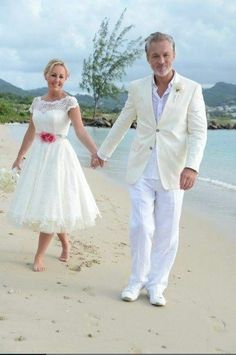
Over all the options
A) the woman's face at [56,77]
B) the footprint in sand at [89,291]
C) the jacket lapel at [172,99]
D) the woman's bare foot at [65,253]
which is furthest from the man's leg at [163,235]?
the woman's face at [56,77]

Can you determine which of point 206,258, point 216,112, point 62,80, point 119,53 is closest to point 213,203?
point 206,258

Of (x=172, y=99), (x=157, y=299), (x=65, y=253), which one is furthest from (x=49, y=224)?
(x=172, y=99)

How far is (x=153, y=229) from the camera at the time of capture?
5.02 metres

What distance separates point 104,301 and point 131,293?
0.22 meters

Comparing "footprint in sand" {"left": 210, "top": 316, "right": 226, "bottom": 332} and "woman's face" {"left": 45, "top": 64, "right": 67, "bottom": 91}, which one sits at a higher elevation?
"woman's face" {"left": 45, "top": 64, "right": 67, "bottom": 91}

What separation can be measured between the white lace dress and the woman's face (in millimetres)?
144

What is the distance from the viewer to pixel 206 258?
6.88m

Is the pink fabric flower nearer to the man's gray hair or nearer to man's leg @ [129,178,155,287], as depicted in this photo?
man's leg @ [129,178,155,287]

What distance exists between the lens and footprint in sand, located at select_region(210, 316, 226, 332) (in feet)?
14.5

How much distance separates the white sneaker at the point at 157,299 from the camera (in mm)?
4852

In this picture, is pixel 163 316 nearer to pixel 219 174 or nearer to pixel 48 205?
pixel 48 205

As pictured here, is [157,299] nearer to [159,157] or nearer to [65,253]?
[159,157]

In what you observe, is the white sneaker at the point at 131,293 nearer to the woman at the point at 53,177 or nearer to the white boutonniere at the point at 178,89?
the woman at the point at 53,177

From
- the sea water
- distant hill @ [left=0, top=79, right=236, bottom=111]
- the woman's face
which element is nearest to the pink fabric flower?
the woman's face
